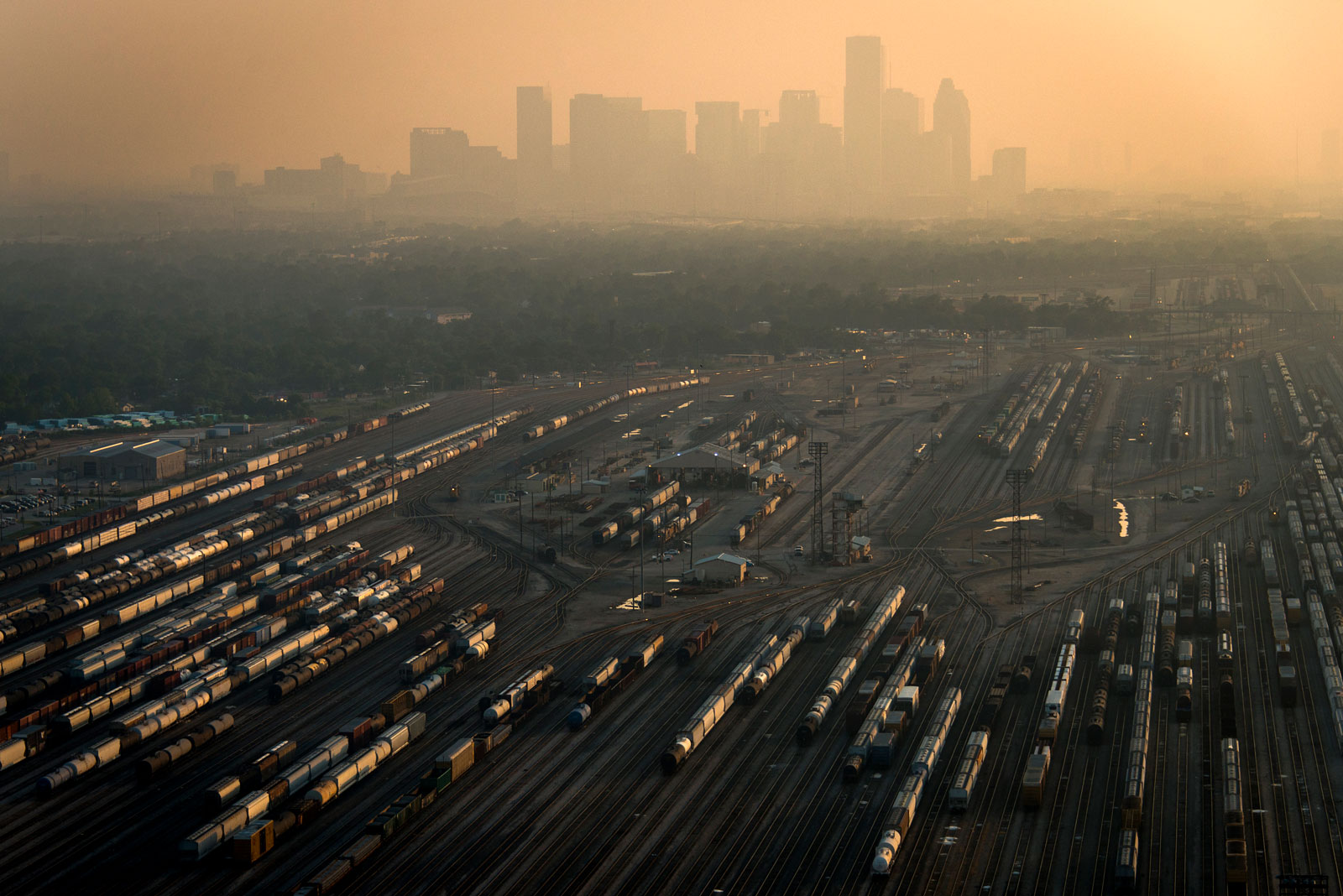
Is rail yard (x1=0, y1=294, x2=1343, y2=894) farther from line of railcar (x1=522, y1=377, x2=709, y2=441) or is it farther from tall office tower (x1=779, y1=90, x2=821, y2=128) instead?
tall office tower (x1=779, y1=90, x2=821, y2=128)

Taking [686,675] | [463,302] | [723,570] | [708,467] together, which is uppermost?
[463,302]

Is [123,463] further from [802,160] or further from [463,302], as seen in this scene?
[802,160]

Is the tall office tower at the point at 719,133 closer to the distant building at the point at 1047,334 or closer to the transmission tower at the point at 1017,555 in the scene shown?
the distant building at the point at 1047,334

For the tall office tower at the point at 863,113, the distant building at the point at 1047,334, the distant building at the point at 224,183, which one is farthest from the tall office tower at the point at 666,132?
the distant building at the point at 1047,334

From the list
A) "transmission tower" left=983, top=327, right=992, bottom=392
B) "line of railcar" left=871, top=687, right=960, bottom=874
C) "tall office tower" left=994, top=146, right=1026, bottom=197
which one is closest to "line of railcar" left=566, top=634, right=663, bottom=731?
"line of railcar" left=871, top=687, right=960, bottom=874

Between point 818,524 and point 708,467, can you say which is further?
point 708,467

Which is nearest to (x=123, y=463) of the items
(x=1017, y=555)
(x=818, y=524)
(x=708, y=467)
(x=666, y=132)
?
(x=708, y=467)
